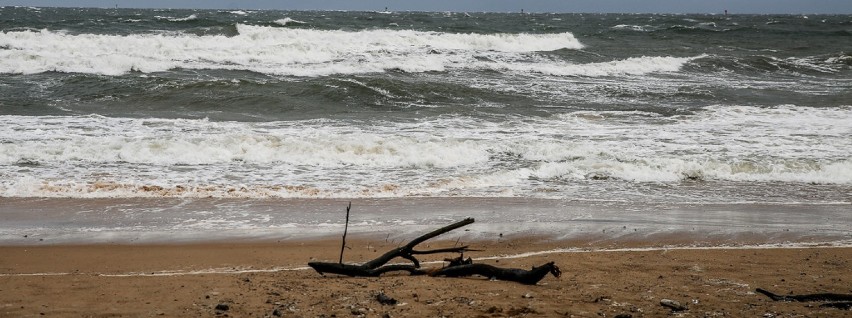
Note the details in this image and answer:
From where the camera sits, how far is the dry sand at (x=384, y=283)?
4.74m

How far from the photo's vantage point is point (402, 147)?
1178 centimetres

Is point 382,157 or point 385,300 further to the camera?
point 382,157

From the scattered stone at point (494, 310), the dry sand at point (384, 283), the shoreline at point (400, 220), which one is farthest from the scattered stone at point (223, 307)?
the shoreline at point (400, 220)

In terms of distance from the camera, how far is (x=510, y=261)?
259 inches

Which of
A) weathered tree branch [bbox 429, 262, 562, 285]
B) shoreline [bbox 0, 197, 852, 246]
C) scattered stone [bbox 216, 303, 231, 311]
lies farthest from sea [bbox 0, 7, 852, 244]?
scattered stone [bbox 216, 303, 231, 311]

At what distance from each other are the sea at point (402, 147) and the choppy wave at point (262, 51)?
0.20m

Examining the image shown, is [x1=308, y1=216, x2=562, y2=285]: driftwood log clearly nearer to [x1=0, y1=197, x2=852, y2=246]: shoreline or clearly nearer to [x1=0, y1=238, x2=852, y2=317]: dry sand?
[x1=0, y1=238, x2=852, y2=317]: dry sand

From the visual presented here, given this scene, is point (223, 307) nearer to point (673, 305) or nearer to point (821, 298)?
point (673, 305)

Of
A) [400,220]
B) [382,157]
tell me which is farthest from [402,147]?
[400,220]

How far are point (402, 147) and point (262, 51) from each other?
17.0 metres

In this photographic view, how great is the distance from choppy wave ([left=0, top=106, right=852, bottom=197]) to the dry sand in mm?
2563

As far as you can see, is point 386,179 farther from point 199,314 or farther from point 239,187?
point 199,314

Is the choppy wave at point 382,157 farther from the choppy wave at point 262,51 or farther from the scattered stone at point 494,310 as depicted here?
the choppy wave at point 262,51

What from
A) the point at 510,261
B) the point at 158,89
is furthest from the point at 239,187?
the point at 158,89
